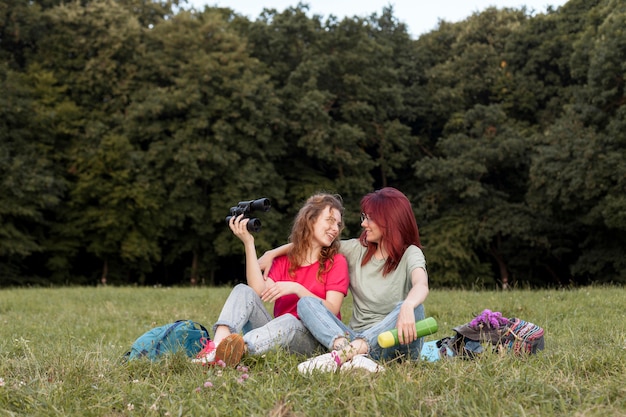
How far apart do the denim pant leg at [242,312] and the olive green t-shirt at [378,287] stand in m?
0.71

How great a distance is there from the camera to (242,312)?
16.3 ft

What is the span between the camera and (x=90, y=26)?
2794 cm

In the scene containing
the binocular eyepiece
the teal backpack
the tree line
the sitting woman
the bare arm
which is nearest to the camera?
the bare arm

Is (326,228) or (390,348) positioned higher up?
(326,228)

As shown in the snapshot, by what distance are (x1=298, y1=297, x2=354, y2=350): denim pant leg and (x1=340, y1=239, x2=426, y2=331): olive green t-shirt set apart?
52cm

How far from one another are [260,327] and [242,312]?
28cm

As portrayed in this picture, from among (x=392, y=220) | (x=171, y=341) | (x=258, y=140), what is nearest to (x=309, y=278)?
(x=392, y=220)

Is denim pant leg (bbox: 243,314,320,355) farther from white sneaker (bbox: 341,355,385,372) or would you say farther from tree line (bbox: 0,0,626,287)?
tree line (bbox: 0,0,626,287)

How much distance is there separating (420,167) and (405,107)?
13.1 ft

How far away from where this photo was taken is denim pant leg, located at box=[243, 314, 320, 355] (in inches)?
177

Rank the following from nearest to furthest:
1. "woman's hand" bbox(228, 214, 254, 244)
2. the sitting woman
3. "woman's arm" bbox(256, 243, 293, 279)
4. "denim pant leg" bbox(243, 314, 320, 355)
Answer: "denim pant leg" bbox(243, 314, 320, 355), the sitting woman, "woman's hand" bbox(228, 214, 254, 244), "woman's arm" bbox(256, 243, 293, 279)

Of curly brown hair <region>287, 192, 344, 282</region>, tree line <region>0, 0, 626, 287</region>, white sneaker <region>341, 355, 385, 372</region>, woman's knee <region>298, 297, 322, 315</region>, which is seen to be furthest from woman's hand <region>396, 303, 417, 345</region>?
tree line <region>0, 0, 626, 287</region>

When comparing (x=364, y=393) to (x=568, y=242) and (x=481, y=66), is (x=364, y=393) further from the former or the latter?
(x=481, y=66)

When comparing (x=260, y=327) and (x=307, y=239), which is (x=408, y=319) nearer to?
(x=260, y=327)
